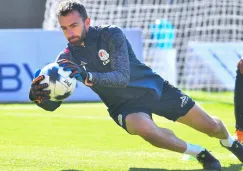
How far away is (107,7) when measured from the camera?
17.7 metres

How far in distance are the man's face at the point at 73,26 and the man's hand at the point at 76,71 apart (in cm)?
26

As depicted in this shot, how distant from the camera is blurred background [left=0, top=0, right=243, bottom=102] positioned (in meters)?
13.8

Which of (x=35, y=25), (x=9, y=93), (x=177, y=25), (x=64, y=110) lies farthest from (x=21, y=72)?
(x=35, y=25)

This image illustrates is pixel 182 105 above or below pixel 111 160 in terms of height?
above

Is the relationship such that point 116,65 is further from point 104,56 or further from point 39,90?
point 39,90

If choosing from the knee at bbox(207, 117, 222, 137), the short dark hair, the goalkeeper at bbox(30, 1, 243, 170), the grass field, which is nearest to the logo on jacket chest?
the goalkeeper at bbox(30, 1, 243, 170)

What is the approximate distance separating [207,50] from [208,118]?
28.0 feet

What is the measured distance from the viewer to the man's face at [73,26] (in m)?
6.07

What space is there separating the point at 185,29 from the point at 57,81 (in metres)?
11.9

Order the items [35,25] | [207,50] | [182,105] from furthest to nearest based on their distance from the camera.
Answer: [35,25] → [207,50] → [182,105]

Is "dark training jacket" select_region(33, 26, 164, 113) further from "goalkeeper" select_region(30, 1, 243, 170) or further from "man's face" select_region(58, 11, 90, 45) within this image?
"man's face" select_region(58, 11, 90, 45)

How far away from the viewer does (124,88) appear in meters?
6.47

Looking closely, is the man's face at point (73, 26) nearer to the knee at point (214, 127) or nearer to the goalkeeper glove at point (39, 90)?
the goalkeeper glove at point (39, 90)

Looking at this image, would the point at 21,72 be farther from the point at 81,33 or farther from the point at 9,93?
the point at 81,33
